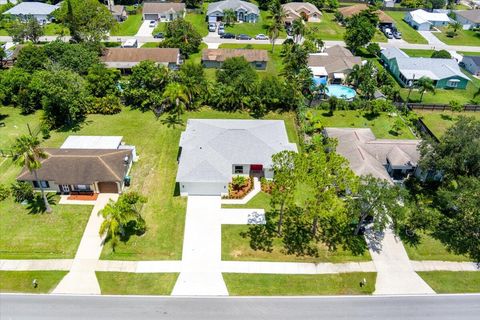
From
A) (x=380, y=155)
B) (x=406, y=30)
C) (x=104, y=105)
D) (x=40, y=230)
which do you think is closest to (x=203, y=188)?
(x=40, y=230)

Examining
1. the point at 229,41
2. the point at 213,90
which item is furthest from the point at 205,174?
the point at 229,41

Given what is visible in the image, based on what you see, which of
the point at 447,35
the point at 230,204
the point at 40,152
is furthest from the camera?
the point at 447,35

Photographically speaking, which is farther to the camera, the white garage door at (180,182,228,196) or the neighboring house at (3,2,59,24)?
the neighboring house at (3,2,59,24)

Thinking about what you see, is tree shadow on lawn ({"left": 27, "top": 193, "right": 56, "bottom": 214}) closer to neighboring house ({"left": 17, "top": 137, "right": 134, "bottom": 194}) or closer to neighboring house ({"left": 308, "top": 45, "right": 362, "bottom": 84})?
neighboring house ({"left": 17, "top": 137, "right": 134, "bottom": 194})

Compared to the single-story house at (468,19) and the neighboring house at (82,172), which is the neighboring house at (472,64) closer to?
the single-story house at (468,19)

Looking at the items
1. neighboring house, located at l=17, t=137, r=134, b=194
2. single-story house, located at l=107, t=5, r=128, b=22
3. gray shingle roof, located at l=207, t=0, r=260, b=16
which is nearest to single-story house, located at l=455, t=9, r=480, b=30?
gray shingle roof, located at l=207, t=0, r=260, b=16

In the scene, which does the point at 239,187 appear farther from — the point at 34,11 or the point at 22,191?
the point at 34,11

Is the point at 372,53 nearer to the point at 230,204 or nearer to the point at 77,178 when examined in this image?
the point at 230,204
